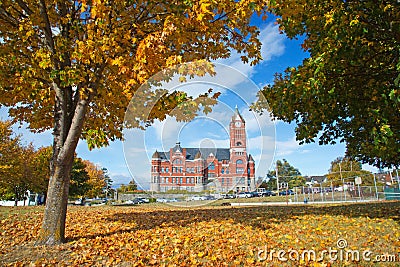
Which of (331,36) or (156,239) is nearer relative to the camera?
(156,239)

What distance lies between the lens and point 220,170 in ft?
20.9

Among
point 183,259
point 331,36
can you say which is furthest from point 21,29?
point 331,36

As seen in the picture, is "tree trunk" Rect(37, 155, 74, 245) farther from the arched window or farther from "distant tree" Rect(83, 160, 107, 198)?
"distant tree" Rect(83, 160, 107, 198)

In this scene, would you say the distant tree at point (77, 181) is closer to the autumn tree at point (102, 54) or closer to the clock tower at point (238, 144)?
the autumn tree at point (102, 54)

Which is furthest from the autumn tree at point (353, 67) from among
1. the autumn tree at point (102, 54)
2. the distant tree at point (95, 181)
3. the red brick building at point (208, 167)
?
the distant tree at point (95, 181)

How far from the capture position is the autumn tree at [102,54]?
5.86 m

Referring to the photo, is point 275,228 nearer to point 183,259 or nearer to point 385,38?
point 183,259

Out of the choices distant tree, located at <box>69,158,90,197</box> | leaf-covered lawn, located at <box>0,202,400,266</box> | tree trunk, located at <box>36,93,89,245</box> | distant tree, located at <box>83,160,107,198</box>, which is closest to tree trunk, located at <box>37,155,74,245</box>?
tree trunk, located at <box>36,93,89,245</box>

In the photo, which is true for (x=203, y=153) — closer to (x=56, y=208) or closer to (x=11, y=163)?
(x=56, y=208)

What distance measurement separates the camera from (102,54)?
6262 millimetres

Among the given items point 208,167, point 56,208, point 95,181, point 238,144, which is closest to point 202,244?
point 208,167

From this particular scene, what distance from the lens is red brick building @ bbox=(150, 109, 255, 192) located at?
6.10 m

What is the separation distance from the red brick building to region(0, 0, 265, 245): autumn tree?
3.79 ft

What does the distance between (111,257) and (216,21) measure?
5697 millimetres
